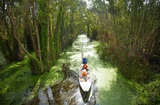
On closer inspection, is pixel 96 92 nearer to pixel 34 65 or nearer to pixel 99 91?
pixel 99 91

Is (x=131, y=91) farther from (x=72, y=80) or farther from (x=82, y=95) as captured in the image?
(x=72, y=80)

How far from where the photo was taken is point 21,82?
29.9ft

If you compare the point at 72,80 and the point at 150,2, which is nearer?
the point at 150,2

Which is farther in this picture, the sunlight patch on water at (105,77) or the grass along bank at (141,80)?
the sunlight patch on water at (105,77)

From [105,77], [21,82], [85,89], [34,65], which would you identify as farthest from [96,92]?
[21,82]

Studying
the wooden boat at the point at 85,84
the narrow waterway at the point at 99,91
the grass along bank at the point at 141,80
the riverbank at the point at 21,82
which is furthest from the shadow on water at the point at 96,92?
the riverbank at the point at 21,82

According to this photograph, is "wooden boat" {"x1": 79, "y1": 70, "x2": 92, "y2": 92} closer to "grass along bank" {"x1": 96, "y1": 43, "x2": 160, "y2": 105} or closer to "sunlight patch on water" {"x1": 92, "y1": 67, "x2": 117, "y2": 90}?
"sunlight patch on water" {"x1": 92, "y1": 67, "x2": 117, "y2": 90}

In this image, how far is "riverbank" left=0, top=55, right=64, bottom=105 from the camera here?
24.3 feet

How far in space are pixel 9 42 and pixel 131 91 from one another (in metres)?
11.7

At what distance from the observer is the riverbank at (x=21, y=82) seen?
7418 millimetres

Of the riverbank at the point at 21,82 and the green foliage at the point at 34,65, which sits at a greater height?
the green foliage at the point at 34,65

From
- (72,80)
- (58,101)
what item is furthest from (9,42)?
(58,101)

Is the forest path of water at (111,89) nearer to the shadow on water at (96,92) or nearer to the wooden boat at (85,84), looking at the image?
the shadow on water at (96,92)

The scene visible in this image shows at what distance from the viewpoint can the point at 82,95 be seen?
7.47m
